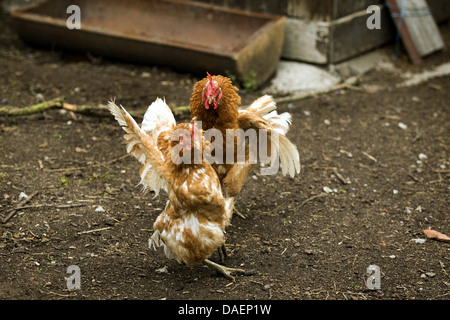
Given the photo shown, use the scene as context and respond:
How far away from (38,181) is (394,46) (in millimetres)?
5440

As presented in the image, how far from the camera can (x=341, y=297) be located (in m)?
3.47

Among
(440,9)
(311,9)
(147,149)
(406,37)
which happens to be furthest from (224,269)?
(440,9)

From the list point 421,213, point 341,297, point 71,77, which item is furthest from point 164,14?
point 341,297

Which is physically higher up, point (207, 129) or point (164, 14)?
point (164, 14)

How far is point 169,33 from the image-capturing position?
7.41m

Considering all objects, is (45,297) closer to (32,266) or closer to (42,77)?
(32,266)

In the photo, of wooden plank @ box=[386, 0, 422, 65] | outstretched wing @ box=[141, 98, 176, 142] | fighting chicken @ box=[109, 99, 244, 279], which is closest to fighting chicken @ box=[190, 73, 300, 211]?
outstretched wing @ box=[141, 98, 176, 142]

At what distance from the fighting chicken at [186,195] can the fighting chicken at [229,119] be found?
373 millimetres

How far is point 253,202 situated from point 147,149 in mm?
1408

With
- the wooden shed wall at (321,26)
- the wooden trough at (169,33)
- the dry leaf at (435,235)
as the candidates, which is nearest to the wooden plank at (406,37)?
the wooden shed wall at (321,26)

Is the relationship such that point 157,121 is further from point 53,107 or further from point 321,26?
point 321,26

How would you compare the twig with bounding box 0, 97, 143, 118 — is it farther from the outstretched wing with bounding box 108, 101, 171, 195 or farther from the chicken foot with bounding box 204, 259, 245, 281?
the chicken foot with bounding box 204, 259, 245, 281

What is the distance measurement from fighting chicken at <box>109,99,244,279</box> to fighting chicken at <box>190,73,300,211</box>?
1.22ft

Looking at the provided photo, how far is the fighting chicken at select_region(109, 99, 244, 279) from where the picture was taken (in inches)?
131
